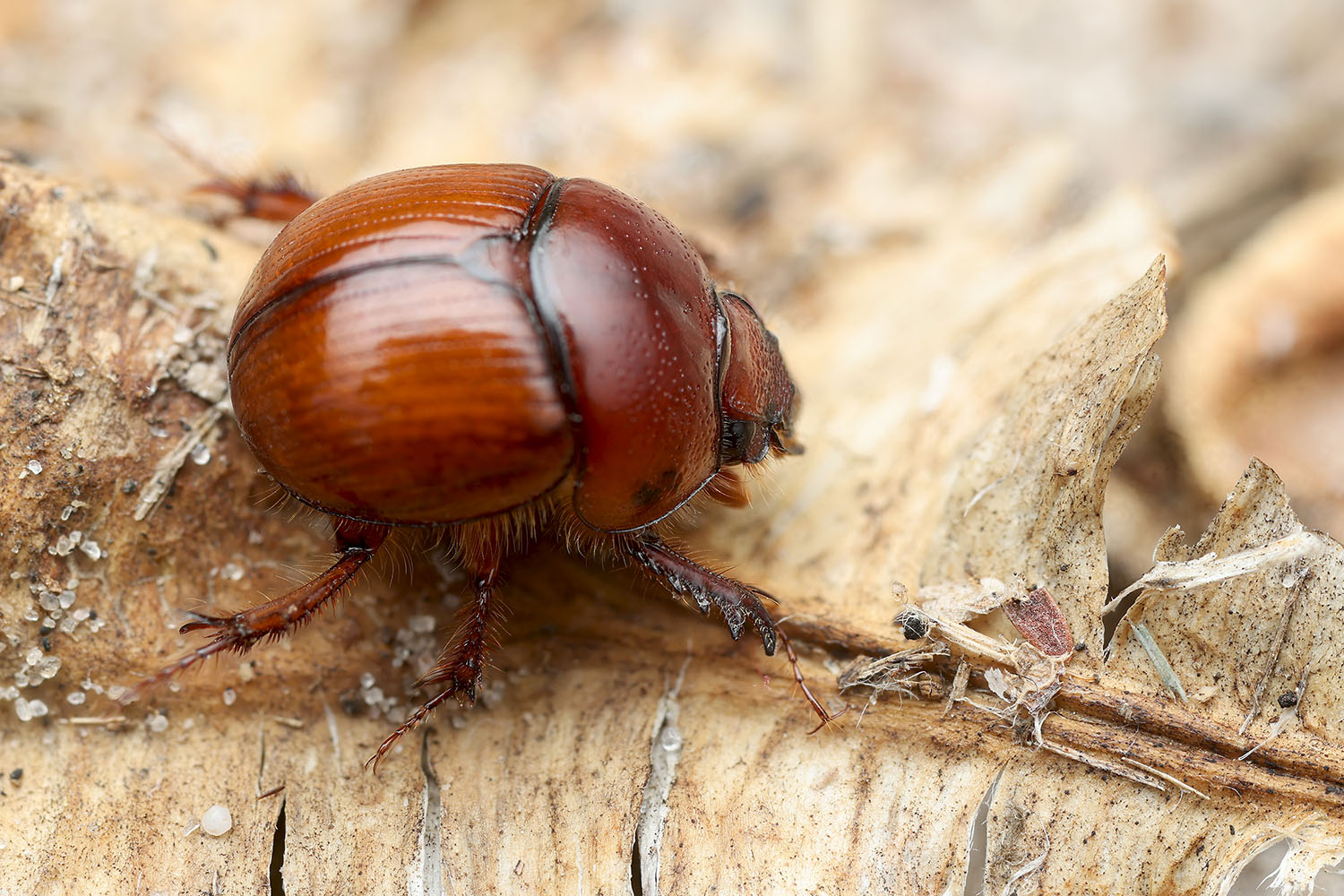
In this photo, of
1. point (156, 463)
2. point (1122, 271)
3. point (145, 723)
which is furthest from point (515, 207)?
point (1122, 271)

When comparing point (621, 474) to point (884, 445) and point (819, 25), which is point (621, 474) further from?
point (819, 25)

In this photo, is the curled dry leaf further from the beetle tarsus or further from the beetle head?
the beetle head

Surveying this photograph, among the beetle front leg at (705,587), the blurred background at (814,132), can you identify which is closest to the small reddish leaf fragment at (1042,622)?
the beetle front leg at (705,587)

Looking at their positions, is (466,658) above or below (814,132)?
below

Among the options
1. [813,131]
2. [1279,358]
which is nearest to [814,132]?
[813,131]

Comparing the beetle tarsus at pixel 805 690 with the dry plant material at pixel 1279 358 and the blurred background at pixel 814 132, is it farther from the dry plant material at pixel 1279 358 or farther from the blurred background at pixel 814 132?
the dry plant material at pixel 1279 358

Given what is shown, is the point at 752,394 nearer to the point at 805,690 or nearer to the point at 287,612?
the point at 805,690
